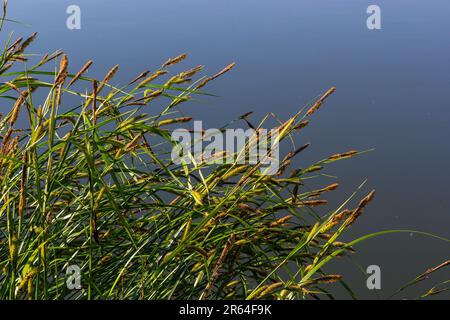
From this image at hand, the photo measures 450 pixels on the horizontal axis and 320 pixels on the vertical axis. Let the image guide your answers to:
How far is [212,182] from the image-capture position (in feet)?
6.12

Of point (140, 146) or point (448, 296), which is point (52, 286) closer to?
point (140, 146)

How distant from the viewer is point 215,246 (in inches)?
74.6

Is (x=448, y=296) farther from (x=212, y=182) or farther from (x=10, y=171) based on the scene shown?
(x=10, y=171)

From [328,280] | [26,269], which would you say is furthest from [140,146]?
[328,280]

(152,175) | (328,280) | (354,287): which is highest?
(152,175)

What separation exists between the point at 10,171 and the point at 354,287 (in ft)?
8.63

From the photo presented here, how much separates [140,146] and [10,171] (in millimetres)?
330

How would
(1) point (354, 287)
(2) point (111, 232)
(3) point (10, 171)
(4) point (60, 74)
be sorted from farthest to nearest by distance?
(1) point (354, 287) → (2) point (111, 232) → (3) point (10, 171) → (4) point (60, 74)

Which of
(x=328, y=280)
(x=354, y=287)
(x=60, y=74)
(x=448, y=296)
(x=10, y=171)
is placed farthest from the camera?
(x=354, y=287)

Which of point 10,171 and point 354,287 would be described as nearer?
point 10,171

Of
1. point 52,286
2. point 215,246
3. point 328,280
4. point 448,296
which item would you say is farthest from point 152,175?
point 448,296

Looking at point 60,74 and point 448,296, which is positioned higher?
point 60,74
